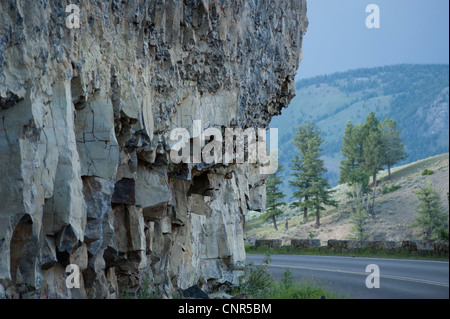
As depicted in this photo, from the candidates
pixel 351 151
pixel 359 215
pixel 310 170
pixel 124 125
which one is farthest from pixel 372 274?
pixel 351 151

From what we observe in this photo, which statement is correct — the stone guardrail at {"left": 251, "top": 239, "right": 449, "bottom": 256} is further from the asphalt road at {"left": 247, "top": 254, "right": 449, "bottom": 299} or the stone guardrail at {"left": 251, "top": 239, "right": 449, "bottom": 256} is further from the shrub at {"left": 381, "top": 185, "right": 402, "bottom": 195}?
the shrub at {"left": 381, "top": 185, "right": 402, "bottom": 195}

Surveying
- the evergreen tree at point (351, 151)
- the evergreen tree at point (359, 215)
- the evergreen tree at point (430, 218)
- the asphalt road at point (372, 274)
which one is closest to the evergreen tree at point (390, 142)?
the evergreen tree at point (351, 151)

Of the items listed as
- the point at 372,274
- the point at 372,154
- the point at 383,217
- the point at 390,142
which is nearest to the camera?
the point at 372,274

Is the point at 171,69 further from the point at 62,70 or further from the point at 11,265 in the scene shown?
the point at 11,265

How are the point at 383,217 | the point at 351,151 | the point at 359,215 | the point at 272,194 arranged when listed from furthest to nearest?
the point at 351,151
the point at 383,217
the point at 272,194
the point at 359,215

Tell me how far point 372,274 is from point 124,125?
42.3 feet

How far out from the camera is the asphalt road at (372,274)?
1681cm

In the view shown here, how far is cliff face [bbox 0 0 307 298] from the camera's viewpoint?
6.78 m

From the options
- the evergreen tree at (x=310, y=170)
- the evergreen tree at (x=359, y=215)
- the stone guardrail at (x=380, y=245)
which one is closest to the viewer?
the stone guardrail at (x=380, y=245)

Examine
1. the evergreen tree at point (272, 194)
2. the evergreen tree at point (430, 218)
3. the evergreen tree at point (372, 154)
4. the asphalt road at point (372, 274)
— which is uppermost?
the evergreen tree at point (372, 154)

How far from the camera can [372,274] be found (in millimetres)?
19766

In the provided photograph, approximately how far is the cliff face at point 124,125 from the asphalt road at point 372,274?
12.8 ft

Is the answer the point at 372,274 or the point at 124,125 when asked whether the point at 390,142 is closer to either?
the point at 372,274

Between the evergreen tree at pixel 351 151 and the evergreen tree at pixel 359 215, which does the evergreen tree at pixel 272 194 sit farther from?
the evergreen tree at pixel 351 151
